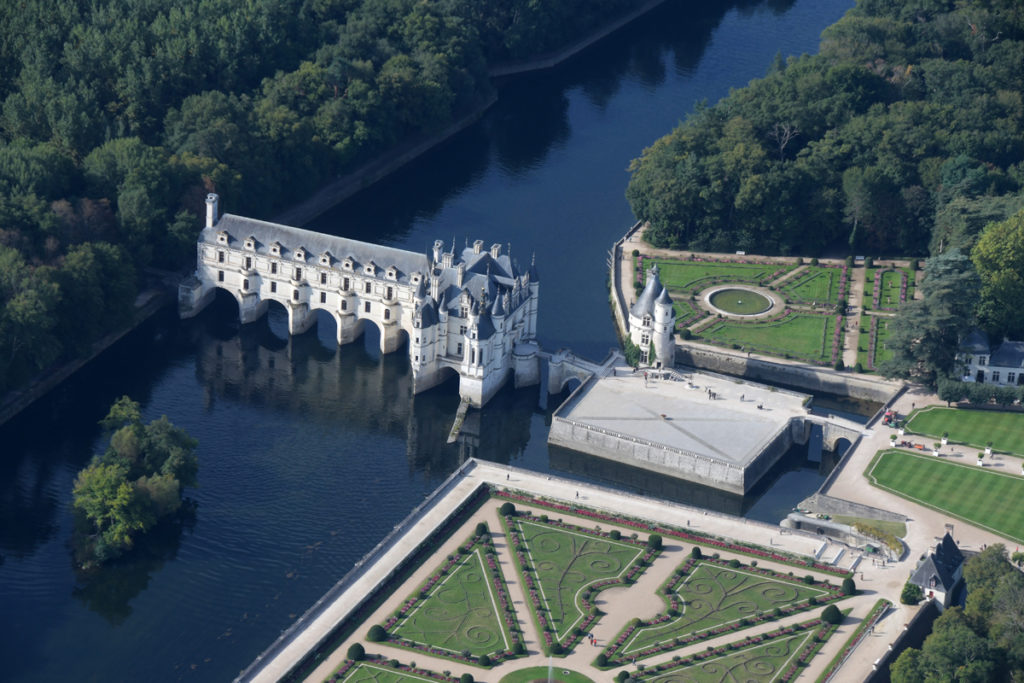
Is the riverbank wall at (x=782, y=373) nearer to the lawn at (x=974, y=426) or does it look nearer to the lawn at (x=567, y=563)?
the lawn at (x=974, y=426)

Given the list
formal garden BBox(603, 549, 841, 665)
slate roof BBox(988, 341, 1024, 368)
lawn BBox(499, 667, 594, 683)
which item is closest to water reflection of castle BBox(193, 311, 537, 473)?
formal garden BBox(603, 549, 841, 665)

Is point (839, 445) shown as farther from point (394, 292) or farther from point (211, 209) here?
point (211, 209)

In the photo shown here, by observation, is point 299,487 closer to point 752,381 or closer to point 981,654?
point 752,381

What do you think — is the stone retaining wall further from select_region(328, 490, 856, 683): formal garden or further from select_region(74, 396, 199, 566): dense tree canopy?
select_region(74, 396, 199, 566): dense tree canopy

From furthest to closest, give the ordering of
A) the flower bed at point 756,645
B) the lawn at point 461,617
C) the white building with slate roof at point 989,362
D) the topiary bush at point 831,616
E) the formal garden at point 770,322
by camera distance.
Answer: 1. the formal garden at point 770,322
2. the white building with slate roof at point 989,362
3. the topiary bush at point 831,616
4. the lawn at point 461,617
5. the flower bed at point 756,645

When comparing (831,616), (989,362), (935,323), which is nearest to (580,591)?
(831,616)

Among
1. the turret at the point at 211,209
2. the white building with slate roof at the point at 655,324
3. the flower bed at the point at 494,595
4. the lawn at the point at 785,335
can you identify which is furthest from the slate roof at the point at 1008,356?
the turret at the point at 211,209
